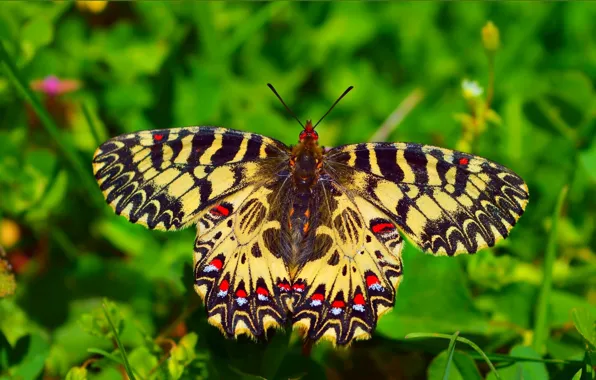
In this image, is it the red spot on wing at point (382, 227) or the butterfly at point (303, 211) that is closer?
the butterfly at point (303, 211)

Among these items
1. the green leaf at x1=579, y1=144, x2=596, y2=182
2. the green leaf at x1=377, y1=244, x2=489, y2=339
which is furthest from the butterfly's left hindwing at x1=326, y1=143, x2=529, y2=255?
the green leaf at x1=579, y1=144, x2=596, y2=182

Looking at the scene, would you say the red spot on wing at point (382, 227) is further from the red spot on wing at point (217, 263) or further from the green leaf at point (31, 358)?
the green leaf at point (31, 358)

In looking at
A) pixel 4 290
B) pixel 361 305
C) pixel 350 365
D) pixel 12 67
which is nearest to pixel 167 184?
pixel 4 290

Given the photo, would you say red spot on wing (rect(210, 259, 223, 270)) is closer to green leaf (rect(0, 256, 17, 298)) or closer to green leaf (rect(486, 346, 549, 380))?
green leaf (rect(0, 256, 17, 298))

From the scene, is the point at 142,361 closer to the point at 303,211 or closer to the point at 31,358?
the point at 31,358

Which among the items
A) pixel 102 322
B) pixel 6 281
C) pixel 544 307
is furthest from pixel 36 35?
pixel 544 307

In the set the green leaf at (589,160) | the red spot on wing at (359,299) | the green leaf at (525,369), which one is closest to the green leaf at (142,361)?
the red spot on wing at (359,299)

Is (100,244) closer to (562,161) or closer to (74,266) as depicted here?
(74,266)
